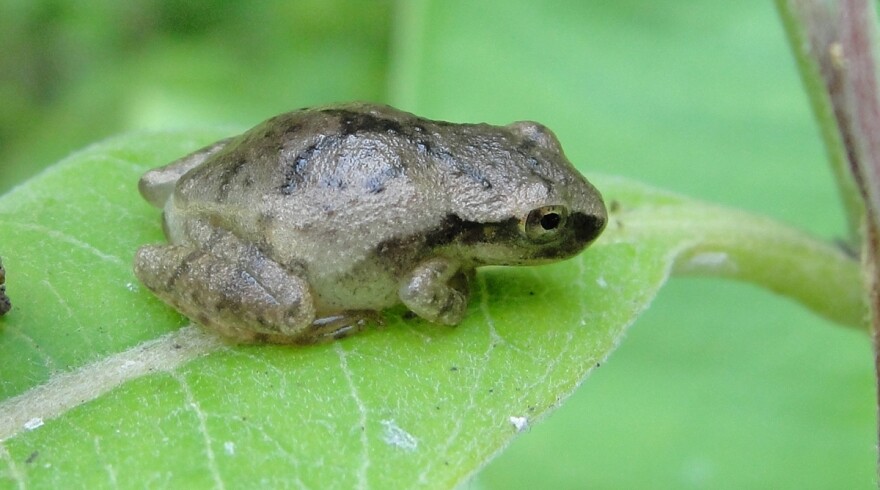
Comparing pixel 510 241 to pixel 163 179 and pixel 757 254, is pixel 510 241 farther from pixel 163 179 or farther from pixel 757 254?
pixel 163 179

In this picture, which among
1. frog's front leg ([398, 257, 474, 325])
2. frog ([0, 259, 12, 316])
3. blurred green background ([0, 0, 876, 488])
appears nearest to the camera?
frog ([0, 259, 12, 316])

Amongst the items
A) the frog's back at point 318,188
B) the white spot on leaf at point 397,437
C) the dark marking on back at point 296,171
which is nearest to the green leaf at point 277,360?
the white spot on leaf at point 397,437

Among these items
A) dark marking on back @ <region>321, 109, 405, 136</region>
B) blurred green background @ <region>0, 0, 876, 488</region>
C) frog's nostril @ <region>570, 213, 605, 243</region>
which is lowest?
blurred green background @ <region>0, 0, 876, 488</region>

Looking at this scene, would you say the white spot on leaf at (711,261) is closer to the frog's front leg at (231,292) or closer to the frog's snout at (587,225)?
the frog's snout at (587,225)

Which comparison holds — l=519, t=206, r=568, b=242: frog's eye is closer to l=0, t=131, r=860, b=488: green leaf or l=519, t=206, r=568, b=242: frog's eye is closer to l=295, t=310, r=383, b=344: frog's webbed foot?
l=0, t=131, r=860, b=488: green leaf

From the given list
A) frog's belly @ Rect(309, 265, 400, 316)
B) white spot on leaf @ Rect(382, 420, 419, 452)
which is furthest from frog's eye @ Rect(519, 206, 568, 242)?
white spot on leaf @ Rect(382, 420, 419, 452)

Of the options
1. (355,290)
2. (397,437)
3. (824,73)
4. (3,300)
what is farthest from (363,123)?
(824,73)
